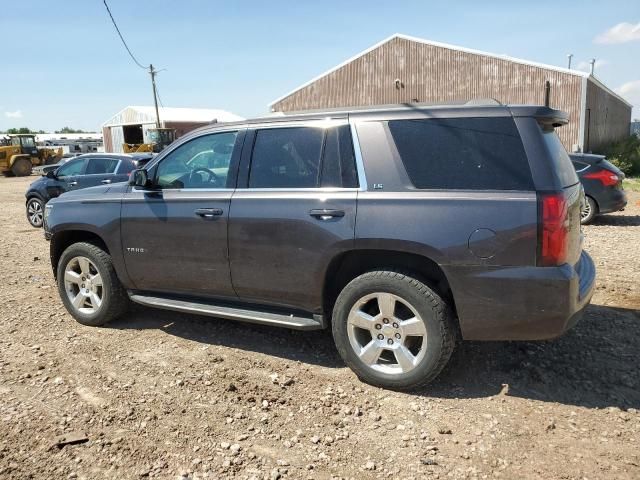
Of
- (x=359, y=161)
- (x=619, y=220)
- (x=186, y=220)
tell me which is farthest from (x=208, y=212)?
(x=619, y=220)

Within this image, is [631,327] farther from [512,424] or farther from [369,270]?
[369,270]

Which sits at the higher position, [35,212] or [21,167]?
[21,167]

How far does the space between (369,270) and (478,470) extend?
1.49 metres

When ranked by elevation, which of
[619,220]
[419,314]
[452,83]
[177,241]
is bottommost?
[619,220]

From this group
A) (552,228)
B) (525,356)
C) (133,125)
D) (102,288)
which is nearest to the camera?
(552,228)

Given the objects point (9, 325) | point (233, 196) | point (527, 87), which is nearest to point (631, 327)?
point (233, 196)

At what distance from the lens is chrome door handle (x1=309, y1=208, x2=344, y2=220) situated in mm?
3729

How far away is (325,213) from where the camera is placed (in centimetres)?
376

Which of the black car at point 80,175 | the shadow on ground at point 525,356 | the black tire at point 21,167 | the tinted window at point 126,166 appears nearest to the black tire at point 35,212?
the black car at point 80,175

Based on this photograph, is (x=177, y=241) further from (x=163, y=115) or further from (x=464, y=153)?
(x=163, y=115)

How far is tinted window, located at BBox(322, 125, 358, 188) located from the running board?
3.30ft

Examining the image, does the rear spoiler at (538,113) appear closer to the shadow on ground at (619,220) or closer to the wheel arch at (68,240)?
the wheel arch at (68,240)

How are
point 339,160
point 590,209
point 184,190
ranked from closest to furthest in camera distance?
point 339,160 < point 184,190 < point 590,209

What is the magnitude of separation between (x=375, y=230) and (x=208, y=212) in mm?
1428
